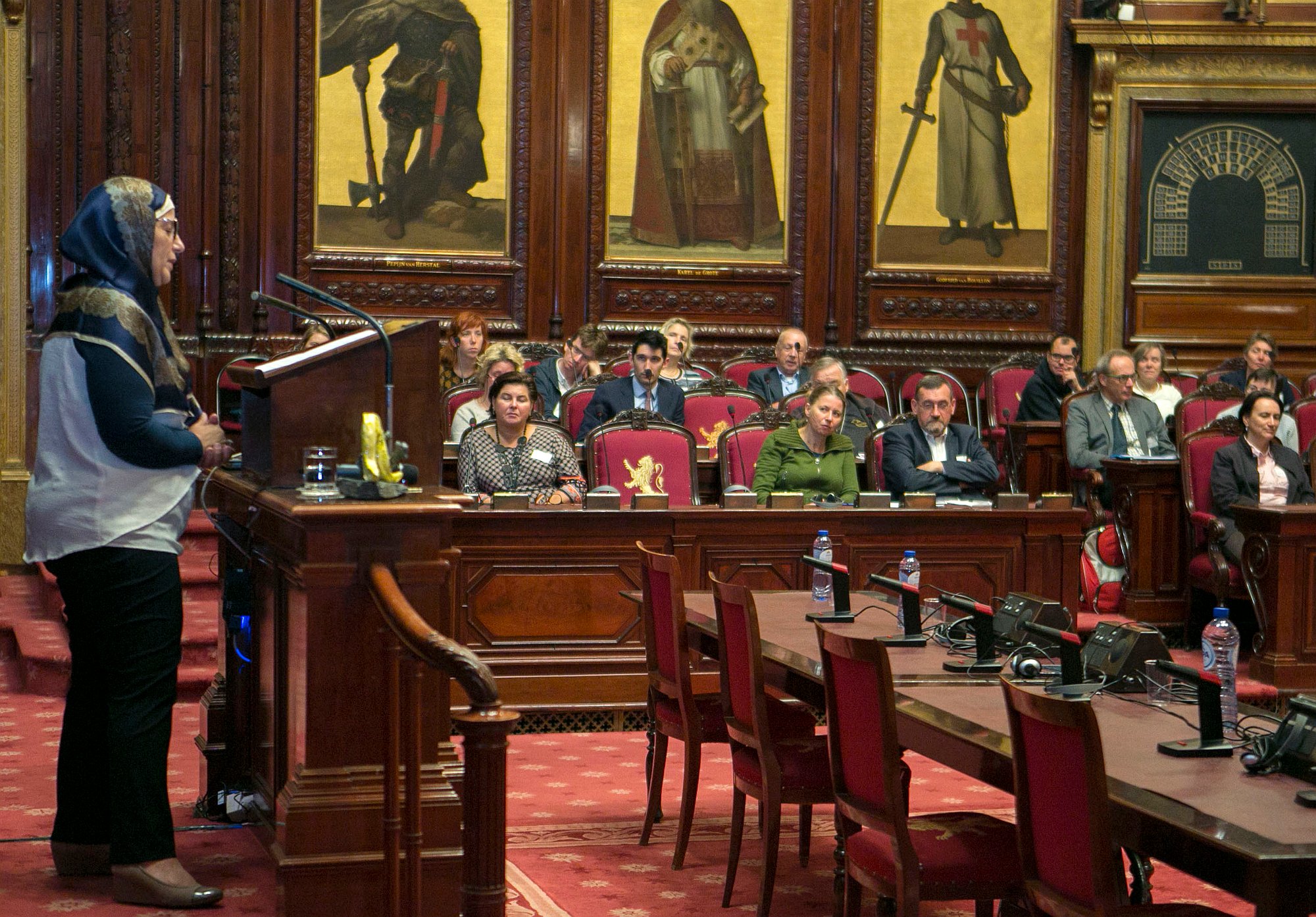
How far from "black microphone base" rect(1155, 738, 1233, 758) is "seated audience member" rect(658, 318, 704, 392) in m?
6.35

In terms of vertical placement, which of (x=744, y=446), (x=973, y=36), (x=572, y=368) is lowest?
(x=744, y=446)

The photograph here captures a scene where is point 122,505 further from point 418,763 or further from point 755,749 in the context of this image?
point 755,749

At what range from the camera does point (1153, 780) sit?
9.06 feet

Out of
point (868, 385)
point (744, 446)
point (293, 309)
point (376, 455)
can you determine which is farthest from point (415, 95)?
point (376, 455)

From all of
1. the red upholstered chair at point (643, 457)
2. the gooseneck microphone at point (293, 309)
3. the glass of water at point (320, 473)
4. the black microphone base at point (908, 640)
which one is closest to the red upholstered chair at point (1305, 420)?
the red upholstered chair at point (643, 457)

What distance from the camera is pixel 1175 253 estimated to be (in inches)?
459

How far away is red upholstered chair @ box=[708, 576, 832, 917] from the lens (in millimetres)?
4031

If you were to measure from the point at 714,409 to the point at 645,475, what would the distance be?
5.74ft

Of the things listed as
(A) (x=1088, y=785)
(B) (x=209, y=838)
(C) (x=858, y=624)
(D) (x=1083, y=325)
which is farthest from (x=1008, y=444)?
(A) (x=1088, y=785)

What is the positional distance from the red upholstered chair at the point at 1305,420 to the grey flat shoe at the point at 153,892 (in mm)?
7088

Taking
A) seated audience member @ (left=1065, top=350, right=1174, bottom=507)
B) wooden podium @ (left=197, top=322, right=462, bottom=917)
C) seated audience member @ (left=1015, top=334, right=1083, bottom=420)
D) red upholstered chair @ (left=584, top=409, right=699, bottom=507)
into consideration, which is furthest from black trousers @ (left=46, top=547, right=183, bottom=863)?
seated audience member @ (left=1015, top=334, right=1083, bottom=420)

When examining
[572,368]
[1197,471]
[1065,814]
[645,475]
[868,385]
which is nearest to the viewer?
[1065,814]

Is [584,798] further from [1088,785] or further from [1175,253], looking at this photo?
[1175,253]

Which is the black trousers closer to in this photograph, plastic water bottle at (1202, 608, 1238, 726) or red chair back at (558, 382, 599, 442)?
plastic water bottle at (1202, 608, 1238, 726)
